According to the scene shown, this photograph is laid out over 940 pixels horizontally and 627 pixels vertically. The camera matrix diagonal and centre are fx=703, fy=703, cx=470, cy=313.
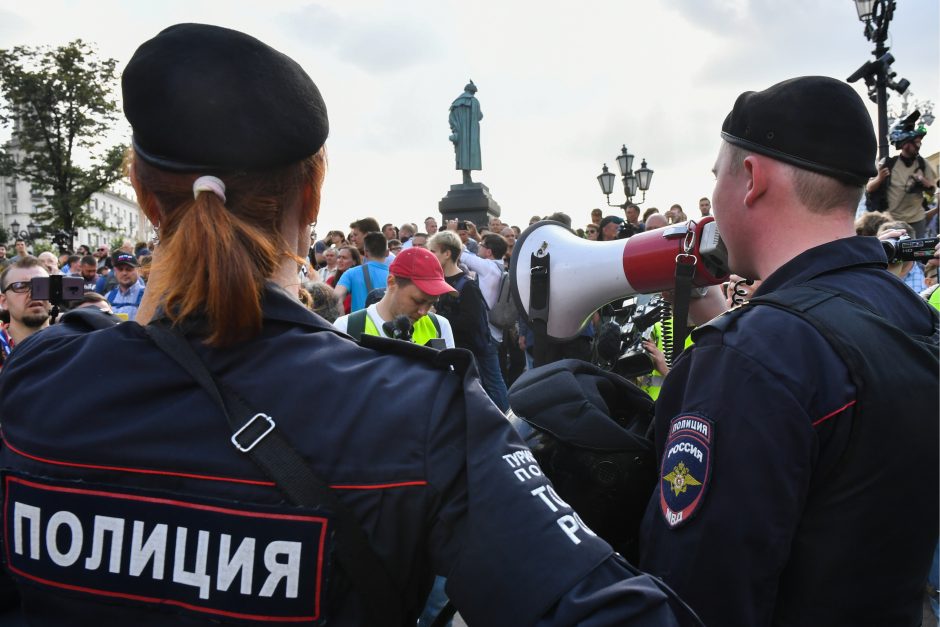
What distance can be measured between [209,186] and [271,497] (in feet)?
1.46

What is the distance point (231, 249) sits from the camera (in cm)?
98

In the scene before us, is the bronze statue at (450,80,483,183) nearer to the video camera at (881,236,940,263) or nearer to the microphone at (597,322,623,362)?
the microphone at (597,322,623,362)

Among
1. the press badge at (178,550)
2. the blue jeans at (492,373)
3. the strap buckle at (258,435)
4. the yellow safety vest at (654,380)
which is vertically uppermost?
the strap buckle at (258,435)

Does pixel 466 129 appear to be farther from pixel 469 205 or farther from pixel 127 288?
pixel 127 288

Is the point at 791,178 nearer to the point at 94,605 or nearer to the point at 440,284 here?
the point at 94,605

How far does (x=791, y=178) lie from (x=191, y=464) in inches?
53.4

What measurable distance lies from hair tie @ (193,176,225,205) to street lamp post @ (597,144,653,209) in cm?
1336

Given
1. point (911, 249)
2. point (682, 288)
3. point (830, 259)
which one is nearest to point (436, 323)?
point (682, 288)

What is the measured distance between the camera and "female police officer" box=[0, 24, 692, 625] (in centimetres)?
93

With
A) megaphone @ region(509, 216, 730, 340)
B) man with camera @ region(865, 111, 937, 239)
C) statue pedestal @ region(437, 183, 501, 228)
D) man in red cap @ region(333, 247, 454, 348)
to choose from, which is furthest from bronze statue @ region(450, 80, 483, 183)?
megaphone @ region(509, 216, 730, 340)

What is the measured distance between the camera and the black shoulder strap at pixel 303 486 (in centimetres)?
94

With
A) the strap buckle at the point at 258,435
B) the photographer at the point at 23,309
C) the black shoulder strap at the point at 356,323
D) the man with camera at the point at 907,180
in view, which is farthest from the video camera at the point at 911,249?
the man with camera at the point at 907,180

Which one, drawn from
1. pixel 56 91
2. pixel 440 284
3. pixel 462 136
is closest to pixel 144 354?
pixel 440 284

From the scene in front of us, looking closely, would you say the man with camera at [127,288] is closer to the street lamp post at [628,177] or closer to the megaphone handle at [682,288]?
the megaphone handle at [682,288]
